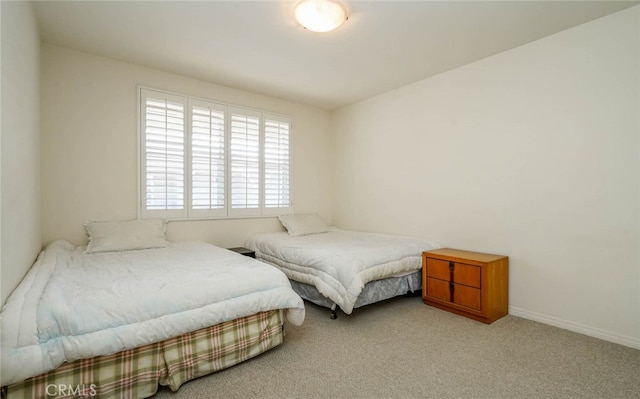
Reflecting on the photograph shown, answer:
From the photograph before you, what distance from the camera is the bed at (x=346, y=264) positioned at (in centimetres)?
264

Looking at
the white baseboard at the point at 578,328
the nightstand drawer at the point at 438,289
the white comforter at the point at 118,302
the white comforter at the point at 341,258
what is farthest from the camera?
the nightstand drawer at the point at 438,289

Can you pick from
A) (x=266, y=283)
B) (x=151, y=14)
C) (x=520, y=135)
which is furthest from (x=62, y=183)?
(x=520, y=135)

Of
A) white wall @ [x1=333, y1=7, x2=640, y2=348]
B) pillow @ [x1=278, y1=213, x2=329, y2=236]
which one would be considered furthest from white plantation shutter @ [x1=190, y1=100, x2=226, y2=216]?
white wall @ [x1=333, y1=7, x2=640, y2=348]

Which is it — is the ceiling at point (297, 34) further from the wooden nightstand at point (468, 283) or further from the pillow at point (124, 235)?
the wooden nightstand at point (468, 283)

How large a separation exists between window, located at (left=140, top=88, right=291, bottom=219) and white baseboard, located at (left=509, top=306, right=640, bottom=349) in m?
3.01

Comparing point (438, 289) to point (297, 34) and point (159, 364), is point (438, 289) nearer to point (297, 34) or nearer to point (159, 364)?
point (159, 364)

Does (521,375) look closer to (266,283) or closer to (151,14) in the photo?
(266,283)

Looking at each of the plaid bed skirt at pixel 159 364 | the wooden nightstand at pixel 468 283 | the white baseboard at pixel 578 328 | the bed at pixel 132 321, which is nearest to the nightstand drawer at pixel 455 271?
the wooden nightstand at pixel 468 283

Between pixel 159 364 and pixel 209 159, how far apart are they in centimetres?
252

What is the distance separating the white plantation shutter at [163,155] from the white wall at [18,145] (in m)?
0.94

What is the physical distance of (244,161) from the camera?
4027 millimetres

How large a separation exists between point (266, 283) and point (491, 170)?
2.43m

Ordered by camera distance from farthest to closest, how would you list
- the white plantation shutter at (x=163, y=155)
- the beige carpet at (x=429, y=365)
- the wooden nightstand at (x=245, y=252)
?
the wooden nightstand at (x=245, y=252)
the white plantation shutter at (x=163, y=155)
the beige carpet at (x=429, y=365)

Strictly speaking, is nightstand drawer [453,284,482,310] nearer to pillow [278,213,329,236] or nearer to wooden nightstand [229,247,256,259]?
pillow [278,213,329,236]
